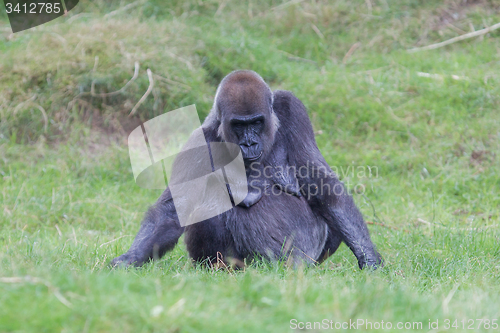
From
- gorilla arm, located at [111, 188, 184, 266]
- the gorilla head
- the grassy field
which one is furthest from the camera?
the gorilla head

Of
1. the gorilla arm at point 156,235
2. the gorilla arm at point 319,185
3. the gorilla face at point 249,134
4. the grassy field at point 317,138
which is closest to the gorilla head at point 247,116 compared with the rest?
the gorilla face at point 249,134

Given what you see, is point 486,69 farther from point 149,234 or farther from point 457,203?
point 149,234

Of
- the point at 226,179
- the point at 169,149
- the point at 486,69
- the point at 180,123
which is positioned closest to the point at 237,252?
the point at 226,179

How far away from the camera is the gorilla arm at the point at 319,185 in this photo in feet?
16.2

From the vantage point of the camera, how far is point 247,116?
4.66 m

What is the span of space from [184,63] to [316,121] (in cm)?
235

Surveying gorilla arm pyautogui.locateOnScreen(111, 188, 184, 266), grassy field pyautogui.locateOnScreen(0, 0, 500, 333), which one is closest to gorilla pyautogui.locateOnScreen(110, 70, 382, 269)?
gorilla arm pyautogui.locateOnScreen(111, 188, 184, 266)

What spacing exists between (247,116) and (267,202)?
2.63ft

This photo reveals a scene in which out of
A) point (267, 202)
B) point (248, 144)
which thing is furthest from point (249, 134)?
point (267, 202)

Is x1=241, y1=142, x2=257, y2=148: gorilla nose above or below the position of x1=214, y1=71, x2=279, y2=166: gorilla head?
below

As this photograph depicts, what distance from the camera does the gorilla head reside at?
4.68 m

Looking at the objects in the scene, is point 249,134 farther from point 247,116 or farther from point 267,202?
point 267,202

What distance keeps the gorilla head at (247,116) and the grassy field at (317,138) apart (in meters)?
1.02

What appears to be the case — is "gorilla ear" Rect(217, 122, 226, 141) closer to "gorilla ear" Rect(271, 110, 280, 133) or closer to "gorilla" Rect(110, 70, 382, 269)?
"gorilla" Rect(110, 70, 382, 269)
